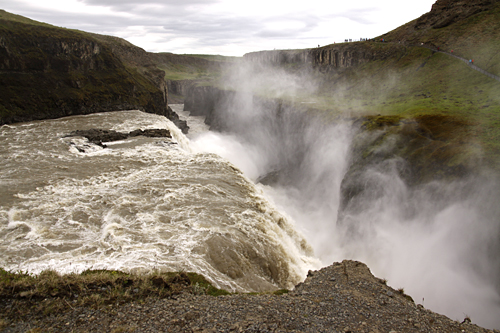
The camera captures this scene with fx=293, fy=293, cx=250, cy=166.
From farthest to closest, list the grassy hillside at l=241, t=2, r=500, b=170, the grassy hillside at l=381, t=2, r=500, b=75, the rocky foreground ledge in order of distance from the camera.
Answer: the grassy hillside at l=381, t=2, r=500, b=75 → the grassy hillside at l=241, t=2, r=500, b=170 → the rocky foreground ledge

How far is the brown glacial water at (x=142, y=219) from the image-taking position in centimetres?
1450

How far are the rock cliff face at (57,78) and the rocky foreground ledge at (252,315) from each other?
4459 centimetres

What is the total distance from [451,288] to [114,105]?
191 ft

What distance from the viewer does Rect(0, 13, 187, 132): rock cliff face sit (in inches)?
1781

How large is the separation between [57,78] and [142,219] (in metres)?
47.0

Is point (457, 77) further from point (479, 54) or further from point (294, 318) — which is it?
point (294, 318)

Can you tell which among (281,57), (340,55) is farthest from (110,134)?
(281,57)

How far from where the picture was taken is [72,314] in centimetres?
A: 922

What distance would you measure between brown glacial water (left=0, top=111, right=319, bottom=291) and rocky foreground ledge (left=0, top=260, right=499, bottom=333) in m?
3.17

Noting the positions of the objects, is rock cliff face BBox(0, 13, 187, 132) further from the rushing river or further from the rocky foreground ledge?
the rocky foreground ledge

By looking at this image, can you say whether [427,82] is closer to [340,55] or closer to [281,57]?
[340,55]

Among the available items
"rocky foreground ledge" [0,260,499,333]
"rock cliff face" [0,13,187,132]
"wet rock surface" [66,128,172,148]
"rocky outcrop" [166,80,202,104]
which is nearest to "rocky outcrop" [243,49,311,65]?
"rocky outcrop" [166,80,202,104]

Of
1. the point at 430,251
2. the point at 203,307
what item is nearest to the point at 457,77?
the point at 430,251

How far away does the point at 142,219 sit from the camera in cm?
1834
